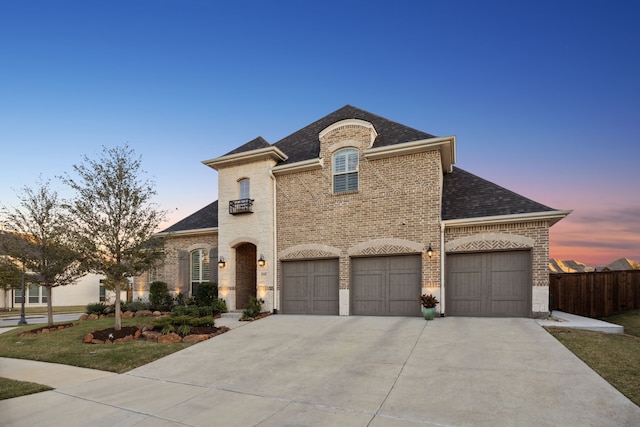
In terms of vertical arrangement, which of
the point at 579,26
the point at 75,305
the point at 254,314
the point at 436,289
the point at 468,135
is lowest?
the point at 75,305

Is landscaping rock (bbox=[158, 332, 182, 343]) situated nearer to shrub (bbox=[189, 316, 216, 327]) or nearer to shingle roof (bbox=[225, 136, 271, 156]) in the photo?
shrub (bbox=[189, 316, 216, 327])

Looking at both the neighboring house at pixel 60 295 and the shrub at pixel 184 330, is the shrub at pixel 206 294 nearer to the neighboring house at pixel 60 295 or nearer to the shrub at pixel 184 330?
the shrub at pixel 184 330

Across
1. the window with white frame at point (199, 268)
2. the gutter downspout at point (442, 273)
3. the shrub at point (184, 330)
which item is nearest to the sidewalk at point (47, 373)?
the shrub at point (184, 330)

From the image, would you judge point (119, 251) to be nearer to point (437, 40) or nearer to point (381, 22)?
point (381, 22)

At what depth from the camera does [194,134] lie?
19172mm

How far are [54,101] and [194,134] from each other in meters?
6.28

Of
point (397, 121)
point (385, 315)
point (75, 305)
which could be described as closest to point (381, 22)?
point (397, 121)

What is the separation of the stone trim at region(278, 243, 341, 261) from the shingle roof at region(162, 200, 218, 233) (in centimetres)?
467

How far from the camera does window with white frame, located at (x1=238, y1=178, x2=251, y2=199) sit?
15.9m

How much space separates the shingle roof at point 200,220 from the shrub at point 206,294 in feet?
10.0

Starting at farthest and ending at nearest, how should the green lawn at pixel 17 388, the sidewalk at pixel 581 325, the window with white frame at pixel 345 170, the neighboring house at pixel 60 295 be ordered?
the neighboring house at pixel 60 295 < the window with white frame at pixel 345 170 < the sidewalk at pixel 581 325 < the green lawn at pixel 17 388

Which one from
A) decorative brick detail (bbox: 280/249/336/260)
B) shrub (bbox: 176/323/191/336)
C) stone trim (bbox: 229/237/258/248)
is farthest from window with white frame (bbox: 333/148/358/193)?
shrub (bbox: 176/323/191/336)

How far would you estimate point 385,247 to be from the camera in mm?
13352

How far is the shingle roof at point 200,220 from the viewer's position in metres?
18.1
